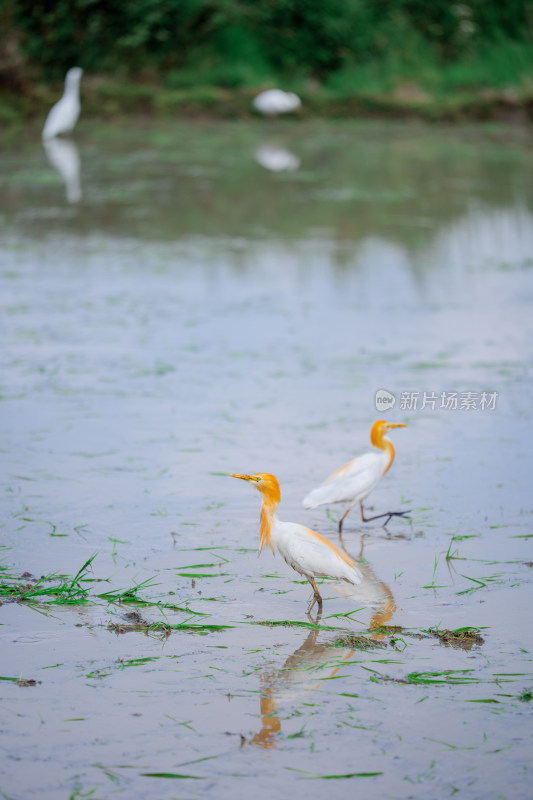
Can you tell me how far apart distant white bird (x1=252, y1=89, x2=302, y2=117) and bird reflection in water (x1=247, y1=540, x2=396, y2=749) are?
15968 mm

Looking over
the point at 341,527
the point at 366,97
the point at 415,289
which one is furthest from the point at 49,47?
the point at 341,527

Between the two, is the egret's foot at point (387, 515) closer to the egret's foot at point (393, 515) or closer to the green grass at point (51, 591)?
the egret's foot at point (393, 515)

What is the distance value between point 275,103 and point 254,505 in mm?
15203

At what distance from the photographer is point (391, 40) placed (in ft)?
67.1

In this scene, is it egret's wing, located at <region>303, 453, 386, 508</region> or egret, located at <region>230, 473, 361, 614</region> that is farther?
egret's wing, located at <region>303, 453, 386, 508</region>

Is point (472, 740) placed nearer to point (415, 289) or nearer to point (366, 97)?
point (415, 289)

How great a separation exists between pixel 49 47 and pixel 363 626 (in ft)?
62.2

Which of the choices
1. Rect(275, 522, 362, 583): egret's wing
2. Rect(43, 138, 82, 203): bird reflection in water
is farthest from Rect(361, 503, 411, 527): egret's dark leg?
Rect(43, 138, 82, 203): bird reflection in water

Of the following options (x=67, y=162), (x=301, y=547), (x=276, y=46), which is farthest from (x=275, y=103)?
(x=301, y=547)

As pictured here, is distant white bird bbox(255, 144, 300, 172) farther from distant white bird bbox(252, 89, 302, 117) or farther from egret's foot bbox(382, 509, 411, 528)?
egret's foot bbox(382, 509, 411, 528)

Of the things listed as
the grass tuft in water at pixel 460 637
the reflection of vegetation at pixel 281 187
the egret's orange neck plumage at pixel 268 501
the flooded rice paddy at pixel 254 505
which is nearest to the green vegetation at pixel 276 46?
the reflection of vegetation at pixel 281 187

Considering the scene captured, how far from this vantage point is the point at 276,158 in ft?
48.4

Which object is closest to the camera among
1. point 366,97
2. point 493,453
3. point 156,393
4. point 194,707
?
point 194,707

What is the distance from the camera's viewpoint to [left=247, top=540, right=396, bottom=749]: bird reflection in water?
2758mm
